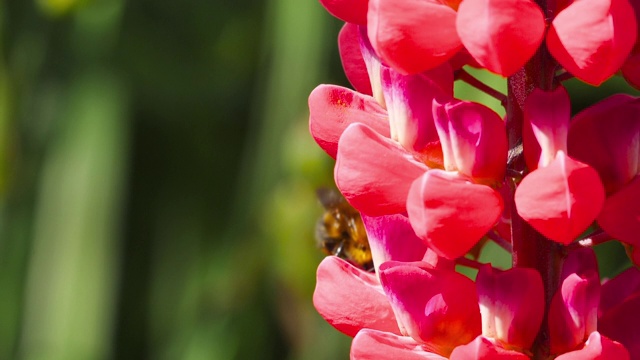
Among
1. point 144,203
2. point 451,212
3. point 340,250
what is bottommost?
point 144,203

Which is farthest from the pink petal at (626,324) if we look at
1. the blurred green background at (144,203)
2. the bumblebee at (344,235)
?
the blurred green background at (144,203)

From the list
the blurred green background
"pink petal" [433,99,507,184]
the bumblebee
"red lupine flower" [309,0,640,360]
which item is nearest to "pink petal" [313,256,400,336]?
"red lupine flower" [309,0,640,360]

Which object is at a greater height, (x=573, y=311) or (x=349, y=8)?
(x=349, y=8)

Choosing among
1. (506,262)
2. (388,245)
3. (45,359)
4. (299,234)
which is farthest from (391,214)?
(45,359)

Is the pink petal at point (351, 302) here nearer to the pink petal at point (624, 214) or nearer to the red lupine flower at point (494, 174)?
the red lupine flower at point (494, 174)

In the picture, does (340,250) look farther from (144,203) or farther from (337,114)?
(144,203)

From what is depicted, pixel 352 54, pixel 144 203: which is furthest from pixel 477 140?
pixel 144 203
